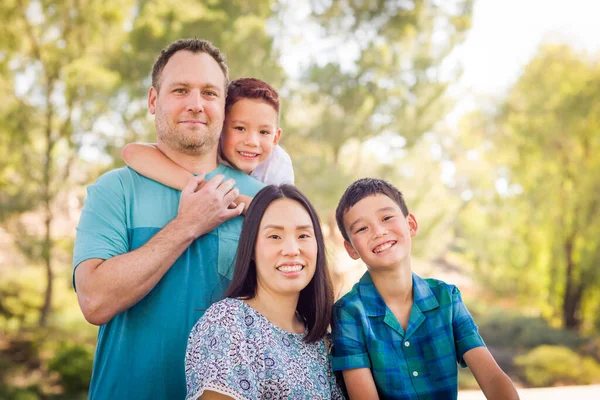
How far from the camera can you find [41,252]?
30.7ft

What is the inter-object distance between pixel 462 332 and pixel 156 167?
120 centimetres

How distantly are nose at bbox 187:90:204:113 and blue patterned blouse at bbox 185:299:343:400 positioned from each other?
71 centimetres

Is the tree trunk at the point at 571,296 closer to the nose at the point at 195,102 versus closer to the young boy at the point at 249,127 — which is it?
Answer: the young boy at the point at 249,127

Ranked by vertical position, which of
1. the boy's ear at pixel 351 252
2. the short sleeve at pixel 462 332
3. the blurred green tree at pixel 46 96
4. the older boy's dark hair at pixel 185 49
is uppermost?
the blurred green tree at pixel 46 96

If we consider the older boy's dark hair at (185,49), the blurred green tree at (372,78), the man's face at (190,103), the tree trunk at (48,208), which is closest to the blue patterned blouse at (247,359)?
the man's face at (190,103)

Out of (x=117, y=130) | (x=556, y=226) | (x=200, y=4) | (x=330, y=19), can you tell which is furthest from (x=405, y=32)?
(x=117, y=130)

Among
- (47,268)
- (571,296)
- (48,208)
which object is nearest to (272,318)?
(48,208)

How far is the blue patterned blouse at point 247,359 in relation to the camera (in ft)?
5.10

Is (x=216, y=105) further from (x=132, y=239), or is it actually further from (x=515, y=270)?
(x=515, y=270)

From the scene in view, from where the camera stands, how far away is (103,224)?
1883mm

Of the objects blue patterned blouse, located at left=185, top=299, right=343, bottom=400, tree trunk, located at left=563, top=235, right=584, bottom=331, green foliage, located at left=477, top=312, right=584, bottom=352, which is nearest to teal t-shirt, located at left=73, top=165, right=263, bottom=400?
blue patterned blouse, located at left=185, top=299, right=343, bottom=400

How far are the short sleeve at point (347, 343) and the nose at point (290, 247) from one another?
0.34 m

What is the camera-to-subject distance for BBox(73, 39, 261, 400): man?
1.82m

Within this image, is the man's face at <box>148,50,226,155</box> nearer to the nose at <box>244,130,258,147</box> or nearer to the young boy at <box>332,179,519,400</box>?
the nose at <box>244,130,258,147</box>
